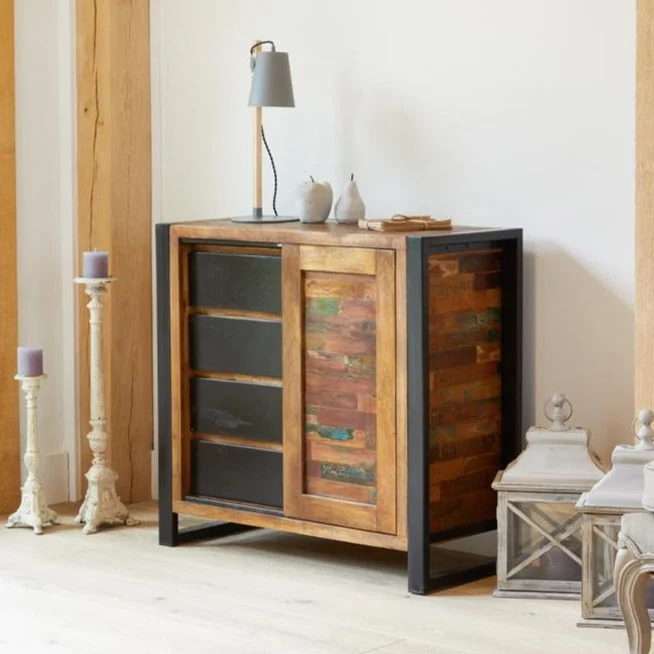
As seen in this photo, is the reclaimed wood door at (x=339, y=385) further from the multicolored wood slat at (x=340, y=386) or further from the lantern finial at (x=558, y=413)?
the lantern finial at (x=558, y=413)

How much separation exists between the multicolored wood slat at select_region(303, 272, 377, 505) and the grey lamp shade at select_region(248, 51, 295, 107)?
24.8 inches

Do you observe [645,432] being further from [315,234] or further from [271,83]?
[271,83]

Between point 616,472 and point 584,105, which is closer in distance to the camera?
point 616,472

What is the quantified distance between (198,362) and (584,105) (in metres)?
1.37

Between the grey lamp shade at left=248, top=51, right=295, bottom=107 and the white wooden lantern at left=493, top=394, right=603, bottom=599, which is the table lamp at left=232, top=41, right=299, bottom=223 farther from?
the white wooden lantern at left=493, top=394, right=603, bottom=599

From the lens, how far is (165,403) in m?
4.53

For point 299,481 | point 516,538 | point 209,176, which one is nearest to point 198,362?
point 299,481

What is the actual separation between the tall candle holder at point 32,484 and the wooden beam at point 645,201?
1.98 m

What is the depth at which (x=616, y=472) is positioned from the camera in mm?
3662

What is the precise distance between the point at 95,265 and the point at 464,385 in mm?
1314

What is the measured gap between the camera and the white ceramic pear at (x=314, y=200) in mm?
4379

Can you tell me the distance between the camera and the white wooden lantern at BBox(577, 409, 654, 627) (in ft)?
11.9

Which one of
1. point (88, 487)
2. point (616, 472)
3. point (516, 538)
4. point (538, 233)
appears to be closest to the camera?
point (616, 472)

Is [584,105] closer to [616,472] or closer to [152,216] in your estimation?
[616,472]
